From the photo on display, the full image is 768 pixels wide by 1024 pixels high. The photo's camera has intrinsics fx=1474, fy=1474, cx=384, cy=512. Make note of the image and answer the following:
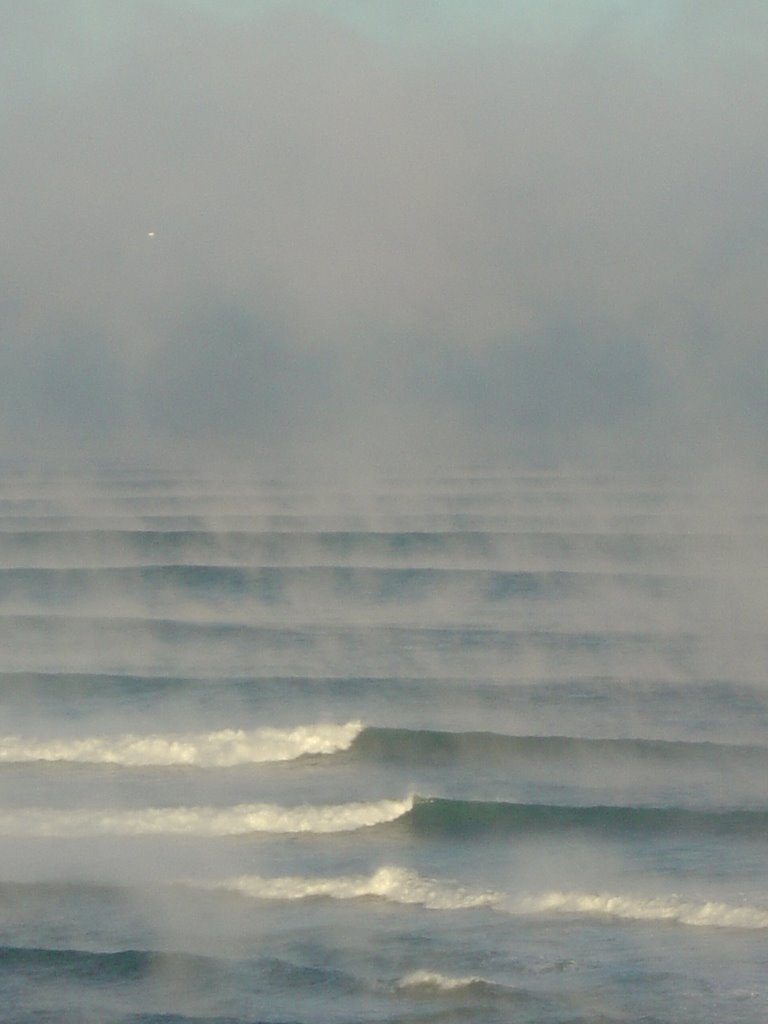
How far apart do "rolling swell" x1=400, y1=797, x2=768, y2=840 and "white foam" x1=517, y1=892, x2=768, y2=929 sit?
164 cm

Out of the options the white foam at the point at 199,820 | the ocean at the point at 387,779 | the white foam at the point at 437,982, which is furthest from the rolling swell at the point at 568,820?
the white foam at the point at 437,982

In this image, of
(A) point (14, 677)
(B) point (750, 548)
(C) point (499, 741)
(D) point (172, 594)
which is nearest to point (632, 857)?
(C) point (499, 741)

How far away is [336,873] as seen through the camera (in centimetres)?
947

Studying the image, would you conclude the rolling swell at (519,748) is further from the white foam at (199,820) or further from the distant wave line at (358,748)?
the white foam at (199,820)

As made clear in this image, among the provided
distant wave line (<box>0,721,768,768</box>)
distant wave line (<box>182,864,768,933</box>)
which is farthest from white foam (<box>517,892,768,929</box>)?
distant wave line (<box>0,721,768,768</box>)

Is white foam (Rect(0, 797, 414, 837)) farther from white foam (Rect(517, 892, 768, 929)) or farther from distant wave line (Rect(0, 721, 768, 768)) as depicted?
white foam (Rect(517, 892, 768, 929))

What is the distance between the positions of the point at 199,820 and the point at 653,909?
358 cm

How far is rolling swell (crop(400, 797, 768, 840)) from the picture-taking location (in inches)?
417

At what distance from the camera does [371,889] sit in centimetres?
911

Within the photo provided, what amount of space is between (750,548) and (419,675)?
9.26m

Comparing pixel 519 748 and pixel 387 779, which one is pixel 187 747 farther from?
pixel 519 748

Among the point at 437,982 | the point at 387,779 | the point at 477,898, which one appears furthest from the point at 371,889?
the point at 387,779

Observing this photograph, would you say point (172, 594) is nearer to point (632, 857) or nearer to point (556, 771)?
point (556, 771)

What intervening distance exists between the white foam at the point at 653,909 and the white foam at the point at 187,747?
4398 mm
